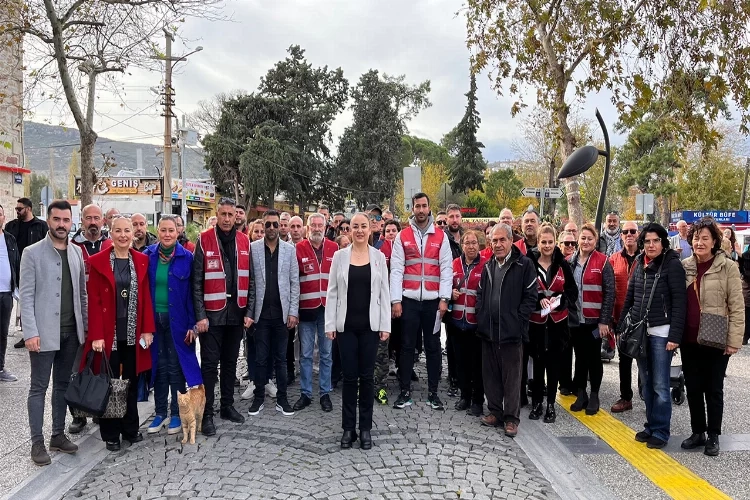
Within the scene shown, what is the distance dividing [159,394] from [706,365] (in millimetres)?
5275

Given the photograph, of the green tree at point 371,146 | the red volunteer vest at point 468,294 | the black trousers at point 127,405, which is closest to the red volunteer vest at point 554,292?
the red volunteer vest at point 468,294

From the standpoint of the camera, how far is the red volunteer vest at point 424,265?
20.2 ft

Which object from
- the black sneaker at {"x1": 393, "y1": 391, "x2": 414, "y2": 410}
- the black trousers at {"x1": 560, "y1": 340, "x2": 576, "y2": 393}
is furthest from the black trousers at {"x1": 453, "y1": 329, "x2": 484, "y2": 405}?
the black trousers at {"x1": 560, "y1": 340, "x2": 576, "y2": 393}

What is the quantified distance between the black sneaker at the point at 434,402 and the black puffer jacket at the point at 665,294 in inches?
88.8

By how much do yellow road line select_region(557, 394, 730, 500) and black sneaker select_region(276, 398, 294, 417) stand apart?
3.11m

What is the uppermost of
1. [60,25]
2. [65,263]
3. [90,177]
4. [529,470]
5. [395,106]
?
[395,106]

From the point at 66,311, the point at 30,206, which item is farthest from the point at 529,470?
the point at 30,206

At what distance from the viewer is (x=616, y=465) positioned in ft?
15.4

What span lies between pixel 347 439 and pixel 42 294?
2975 millimetres

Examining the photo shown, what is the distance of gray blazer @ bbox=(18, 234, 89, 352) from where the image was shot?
4668 millimetres

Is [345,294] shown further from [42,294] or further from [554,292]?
[42,294]

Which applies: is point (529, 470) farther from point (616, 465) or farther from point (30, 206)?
point (30, 206)

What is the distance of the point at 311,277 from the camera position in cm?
639

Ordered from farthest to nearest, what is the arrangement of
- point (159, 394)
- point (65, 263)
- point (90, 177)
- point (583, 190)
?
1. point (583, 190)
2. point (90, 177)
3. point (159, 394)
4. point (65, 263)
